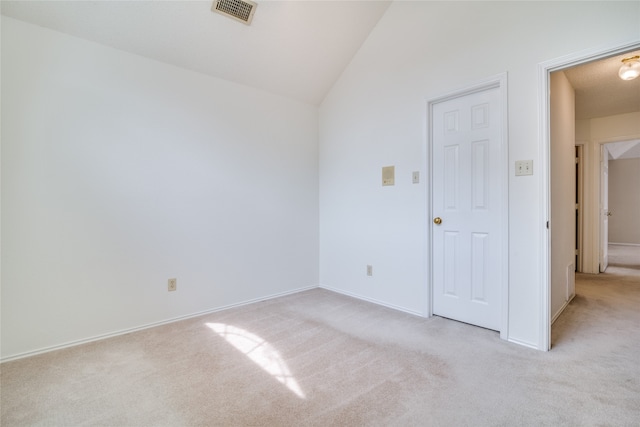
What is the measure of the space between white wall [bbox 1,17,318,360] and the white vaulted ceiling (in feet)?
0.41

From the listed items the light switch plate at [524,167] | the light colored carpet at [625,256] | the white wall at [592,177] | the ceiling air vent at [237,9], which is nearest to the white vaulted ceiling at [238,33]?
the ceiling air vent at [237,9]

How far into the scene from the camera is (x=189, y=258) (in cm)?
289

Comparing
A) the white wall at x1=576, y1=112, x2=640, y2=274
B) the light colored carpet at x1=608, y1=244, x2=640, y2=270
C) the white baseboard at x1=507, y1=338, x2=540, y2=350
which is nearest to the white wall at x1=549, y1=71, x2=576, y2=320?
the white baseboard at x1=507, y1=338, x2=540, y2=350

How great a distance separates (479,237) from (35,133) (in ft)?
11.8

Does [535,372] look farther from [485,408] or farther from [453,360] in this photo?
[485,408]

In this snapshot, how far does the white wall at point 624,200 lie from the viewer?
7.61 meters

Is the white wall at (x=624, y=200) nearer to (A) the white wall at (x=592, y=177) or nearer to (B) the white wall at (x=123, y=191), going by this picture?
(A) the white wall at (x=592, y=177)

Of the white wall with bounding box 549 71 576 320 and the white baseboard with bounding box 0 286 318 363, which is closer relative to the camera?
the white baseboard with bounding box 0 286 318 363

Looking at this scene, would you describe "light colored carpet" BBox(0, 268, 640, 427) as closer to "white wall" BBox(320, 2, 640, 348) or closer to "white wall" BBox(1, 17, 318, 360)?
"white wall" BBox(1, 17, 318, 360)

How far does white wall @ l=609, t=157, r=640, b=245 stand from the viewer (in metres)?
7.61

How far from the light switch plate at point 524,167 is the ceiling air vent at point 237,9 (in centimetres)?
256

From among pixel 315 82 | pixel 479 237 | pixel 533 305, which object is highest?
pixel 315 82

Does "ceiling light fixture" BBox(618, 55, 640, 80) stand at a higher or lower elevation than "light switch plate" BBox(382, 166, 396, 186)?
higher

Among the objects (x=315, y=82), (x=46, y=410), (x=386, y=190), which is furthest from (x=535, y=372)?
(x=315, y=82)
